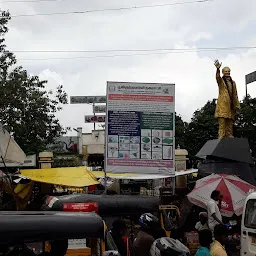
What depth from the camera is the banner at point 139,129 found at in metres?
10.8

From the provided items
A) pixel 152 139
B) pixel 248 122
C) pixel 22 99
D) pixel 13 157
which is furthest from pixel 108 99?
Answer: pixel 248 122

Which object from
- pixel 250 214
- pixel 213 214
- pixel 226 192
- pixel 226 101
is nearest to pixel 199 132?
pixel 226 101

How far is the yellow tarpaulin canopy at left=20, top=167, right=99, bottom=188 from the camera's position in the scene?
11617mm

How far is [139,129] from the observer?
428 inches

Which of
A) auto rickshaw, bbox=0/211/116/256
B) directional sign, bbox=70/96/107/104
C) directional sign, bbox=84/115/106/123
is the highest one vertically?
directional sign, bbox=70/96/107/104

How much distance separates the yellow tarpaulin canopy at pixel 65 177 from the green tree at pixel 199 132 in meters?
20.1

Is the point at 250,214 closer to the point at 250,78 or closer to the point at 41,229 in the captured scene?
the point at 41,229

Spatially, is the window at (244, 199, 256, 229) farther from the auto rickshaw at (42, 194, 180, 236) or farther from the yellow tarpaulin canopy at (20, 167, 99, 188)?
the yellow tarpaulin canopy at (20, 167, 99, 188)

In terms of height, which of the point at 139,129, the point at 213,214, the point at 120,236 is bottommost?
the point at 213,214

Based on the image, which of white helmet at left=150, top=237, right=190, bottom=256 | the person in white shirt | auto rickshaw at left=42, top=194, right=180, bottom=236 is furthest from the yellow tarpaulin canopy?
white helmet at left=150, top=237, right=190, bottom=256

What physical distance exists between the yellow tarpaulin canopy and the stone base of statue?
11.6ft

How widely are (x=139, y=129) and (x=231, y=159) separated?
3.62 m

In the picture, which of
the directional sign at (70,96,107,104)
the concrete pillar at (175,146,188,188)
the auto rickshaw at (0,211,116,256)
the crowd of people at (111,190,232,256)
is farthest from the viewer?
the directional sign at (70,96,107,104)

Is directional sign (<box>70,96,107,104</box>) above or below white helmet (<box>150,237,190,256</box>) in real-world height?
above
